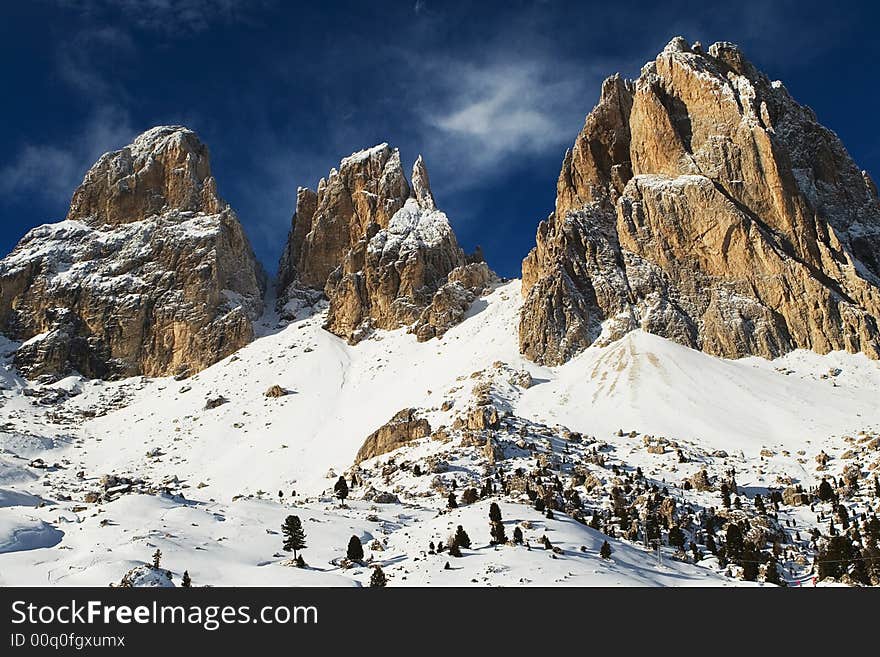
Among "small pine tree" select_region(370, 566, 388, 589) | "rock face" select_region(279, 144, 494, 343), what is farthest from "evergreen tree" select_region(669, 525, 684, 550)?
"rock face" select_region(279, 144, 494, 343)

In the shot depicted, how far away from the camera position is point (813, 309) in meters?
111

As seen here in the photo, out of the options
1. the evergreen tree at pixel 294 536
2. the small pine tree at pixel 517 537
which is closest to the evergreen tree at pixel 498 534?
the small pine tree at pixel 517 537

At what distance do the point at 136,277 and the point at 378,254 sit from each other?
5128 cm

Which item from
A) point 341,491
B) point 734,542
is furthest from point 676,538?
point 341,491

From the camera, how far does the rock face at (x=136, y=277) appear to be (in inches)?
5851

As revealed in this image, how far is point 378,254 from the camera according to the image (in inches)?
6137

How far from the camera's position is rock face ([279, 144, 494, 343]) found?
492 feet

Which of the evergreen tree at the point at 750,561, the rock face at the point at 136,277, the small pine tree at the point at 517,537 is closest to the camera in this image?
the small pine tree at the point at 517,537

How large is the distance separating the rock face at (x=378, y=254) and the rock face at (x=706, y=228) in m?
23.6

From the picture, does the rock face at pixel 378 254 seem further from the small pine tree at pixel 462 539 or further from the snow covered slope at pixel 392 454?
the small pine tree at pixel 462 539

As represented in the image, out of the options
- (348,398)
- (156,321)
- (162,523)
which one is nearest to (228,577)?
(162,523)

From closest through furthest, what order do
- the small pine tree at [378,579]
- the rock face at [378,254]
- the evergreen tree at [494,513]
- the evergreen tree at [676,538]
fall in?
the small pine tree at [378,579] → the evergreen tree at [494,513] → the evergreen tree at [676,538] → the rock face at [378,254]

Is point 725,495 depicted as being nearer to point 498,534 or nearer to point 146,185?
point 498,534
